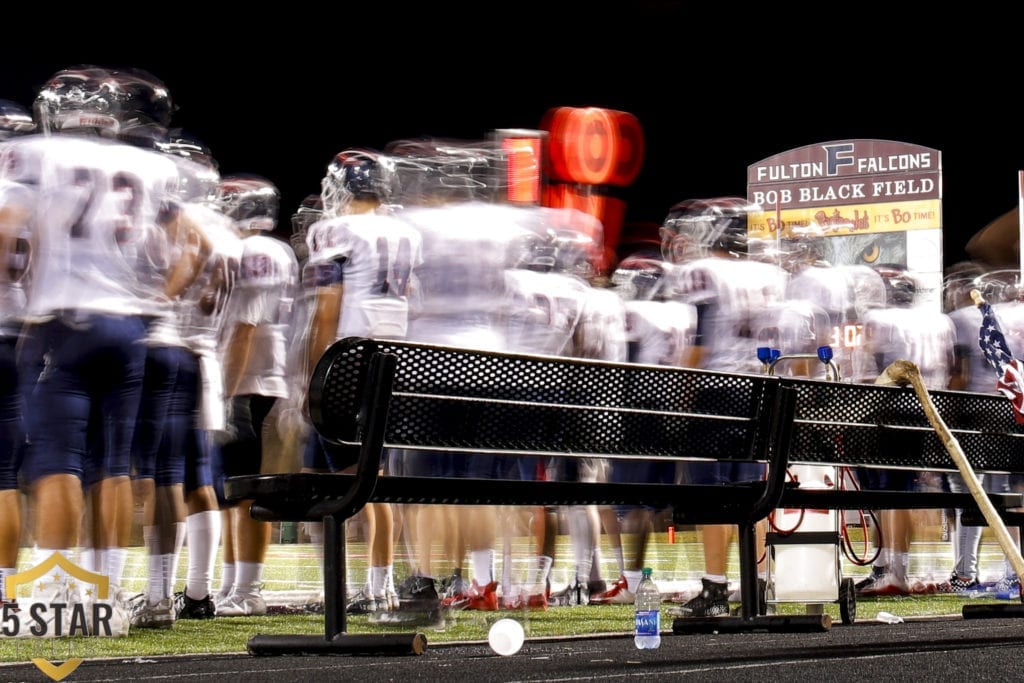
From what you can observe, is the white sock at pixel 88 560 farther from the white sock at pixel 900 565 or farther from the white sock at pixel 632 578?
the white sock at pixel 900 565

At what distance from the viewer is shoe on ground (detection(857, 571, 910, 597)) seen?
10.1m

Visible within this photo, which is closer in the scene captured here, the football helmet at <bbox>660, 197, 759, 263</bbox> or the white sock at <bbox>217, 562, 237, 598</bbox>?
the white sock at <bbox>217, 562, 237, 598</bbox>

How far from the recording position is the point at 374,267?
23.4 ft

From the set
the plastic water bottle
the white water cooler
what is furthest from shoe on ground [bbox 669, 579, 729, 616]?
the plastic water bottle

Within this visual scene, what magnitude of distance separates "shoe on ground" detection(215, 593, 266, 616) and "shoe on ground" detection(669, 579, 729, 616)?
1.96 m

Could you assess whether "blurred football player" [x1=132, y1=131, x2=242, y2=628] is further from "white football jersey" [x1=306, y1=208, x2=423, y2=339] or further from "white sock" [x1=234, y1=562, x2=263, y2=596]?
"white football jersey" [x1=306, y1=208, x2=423, y2=339]

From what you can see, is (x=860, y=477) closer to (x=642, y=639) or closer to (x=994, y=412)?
(x=994, y=412)

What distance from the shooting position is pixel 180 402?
7.30 m

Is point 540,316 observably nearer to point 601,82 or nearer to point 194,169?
point 194,169

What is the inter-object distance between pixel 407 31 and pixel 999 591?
45.3ft

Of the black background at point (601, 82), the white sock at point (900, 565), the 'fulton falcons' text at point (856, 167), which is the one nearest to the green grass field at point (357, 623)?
the white sock at point (900, 565)

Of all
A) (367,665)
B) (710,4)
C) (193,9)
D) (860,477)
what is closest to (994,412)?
(367,665)

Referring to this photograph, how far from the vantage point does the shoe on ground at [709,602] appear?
7586 mm

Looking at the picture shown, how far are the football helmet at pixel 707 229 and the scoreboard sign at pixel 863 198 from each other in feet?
40.7
